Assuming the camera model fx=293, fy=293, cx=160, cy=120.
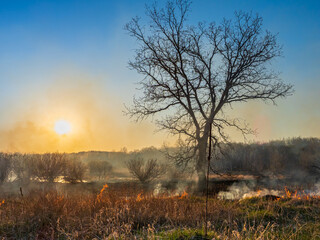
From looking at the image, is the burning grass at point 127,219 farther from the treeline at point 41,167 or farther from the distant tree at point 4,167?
the distant tree at point 4,167

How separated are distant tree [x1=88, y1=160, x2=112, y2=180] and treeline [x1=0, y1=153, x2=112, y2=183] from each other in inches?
191

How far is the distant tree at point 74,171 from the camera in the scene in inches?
684

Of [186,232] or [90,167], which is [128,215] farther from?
[90,167]

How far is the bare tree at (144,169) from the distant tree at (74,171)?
3.28 meters

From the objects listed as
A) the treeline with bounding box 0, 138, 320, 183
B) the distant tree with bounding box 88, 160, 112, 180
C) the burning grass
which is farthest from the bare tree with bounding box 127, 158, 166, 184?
the burning grass

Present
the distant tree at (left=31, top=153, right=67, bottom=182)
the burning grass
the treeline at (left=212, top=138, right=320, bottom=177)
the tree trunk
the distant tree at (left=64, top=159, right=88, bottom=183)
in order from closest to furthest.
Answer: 1. the burning grass
2. the tree trunk
3. the distant tree at (left=31, top=153, right=67, bottom=182)
4. the distant tree at (left=64, top=159, right=88, bottom=183)
5. the treeline at (left=212, top=138, right=320, bottom=177)

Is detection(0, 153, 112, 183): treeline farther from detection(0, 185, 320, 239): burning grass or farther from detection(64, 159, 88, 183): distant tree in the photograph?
detection(0, 185, 320, 239): burning grass

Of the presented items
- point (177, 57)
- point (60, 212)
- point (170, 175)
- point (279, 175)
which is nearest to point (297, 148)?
point (279, 175)

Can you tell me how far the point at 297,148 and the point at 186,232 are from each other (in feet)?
81.8

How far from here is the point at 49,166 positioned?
54.5 feet

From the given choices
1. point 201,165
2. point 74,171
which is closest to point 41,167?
point 74,171

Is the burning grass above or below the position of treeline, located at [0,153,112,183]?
below

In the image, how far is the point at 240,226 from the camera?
6051 millimetres

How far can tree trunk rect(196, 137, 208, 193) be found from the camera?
13797 mm
